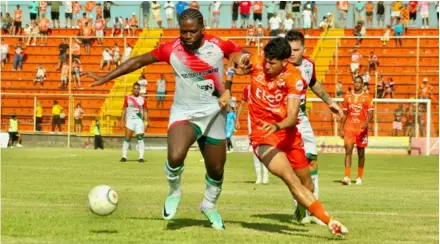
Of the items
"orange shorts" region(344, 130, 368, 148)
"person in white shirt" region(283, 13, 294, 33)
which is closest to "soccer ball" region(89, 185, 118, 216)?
"orange shorts" region(344, 130, 368, 148)

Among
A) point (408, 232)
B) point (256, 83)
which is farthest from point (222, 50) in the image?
point (408, 232)

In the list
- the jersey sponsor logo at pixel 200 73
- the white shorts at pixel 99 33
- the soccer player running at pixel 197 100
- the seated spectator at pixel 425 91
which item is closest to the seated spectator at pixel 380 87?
the seated spectator at pixel 425 91

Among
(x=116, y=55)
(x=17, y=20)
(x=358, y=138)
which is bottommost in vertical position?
(x=358, y=138)

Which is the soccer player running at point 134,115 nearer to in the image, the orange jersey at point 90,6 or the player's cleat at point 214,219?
the player's cleat at point 214,219

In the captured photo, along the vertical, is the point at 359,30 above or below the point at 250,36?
above

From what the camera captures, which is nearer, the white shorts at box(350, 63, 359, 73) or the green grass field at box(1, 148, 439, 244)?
the green grass field at box(1, 148, 439, 244)

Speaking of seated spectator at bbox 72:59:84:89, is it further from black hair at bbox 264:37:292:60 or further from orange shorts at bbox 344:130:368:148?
black hair at bbox 264:37:292:60

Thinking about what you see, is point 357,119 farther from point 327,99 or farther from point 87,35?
point 87,35

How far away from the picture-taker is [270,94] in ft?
41.9

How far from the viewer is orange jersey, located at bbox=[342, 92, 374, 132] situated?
82.0ft

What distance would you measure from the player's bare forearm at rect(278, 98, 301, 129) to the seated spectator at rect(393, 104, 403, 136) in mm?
34960

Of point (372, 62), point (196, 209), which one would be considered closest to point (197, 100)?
point (196, 209)

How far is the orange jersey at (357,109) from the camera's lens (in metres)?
25.0

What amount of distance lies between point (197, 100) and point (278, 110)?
43.6 inches
